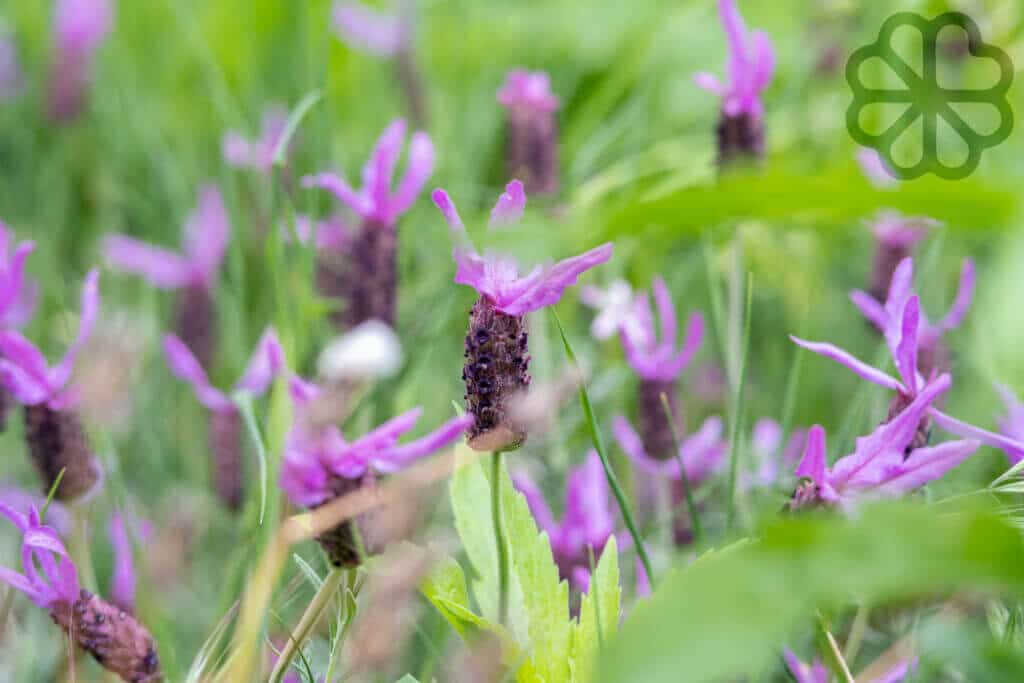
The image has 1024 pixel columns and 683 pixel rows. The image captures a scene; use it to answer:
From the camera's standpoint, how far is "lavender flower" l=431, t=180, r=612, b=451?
0.61 m

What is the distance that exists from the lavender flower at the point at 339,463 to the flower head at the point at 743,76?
1.59 ft

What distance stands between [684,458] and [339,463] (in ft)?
1.86

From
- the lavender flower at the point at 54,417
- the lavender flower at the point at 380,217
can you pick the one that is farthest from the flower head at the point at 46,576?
the lavender flower at the point at 380,217

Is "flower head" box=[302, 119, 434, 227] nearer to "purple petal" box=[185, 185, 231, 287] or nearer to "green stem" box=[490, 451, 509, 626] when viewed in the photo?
"green stem" box=[490, 451, 509, 626]

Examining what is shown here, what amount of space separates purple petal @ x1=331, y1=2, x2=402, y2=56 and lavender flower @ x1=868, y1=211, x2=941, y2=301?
1.24 metres

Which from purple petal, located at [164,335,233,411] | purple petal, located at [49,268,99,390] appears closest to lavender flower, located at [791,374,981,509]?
purple petal, located at [49,268,99,390]

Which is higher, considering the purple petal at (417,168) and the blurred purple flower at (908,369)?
the purple petal at (417,168)

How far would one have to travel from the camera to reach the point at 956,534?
41 centimetres

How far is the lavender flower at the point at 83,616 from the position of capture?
68 cm

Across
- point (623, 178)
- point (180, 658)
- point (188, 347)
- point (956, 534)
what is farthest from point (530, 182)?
point (956, 534)

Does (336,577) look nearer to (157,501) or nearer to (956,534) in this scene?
(956,534)

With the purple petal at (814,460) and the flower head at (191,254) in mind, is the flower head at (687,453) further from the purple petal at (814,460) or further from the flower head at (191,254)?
the flower head at (191,254)

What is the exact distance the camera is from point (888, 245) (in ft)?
4.10

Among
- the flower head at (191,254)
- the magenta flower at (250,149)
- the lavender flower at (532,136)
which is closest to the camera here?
the lavender flower at (532,136)
